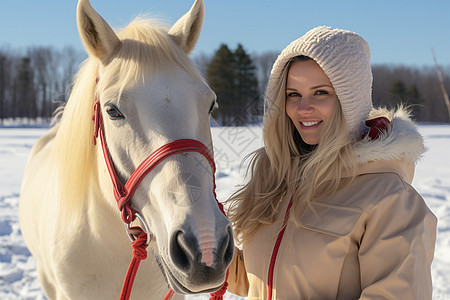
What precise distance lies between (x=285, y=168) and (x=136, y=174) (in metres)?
0.83

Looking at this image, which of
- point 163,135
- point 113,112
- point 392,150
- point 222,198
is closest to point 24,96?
point 222,198

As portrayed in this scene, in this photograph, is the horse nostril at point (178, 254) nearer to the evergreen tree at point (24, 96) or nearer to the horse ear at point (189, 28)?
the horse ear at point (189, 28)

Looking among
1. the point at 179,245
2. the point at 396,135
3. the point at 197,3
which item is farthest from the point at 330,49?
the point at 179,245

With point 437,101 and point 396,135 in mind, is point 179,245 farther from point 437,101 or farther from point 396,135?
point 437,101

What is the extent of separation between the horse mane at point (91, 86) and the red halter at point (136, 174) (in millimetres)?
114

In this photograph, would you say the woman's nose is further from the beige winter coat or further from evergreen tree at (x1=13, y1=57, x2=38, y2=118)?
evergreen tree at (x1=13, y1=57, x2=38, y2=118)

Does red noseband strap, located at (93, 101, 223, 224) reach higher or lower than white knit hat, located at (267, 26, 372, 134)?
lower

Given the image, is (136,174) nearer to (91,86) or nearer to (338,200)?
(91,86)

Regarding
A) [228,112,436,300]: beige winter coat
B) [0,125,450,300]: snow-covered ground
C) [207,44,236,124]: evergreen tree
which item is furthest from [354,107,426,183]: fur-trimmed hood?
[207,44,236,124]: evergreen tree

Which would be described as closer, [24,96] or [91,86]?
[91,86]

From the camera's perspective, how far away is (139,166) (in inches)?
61.2

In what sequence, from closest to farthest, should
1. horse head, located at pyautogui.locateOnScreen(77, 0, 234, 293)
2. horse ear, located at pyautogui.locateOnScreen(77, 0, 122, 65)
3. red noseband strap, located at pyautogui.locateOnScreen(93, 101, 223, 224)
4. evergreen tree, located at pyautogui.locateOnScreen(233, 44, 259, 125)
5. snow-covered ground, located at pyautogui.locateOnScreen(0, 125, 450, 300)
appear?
horse head, located at pyautogui.locateOnScreen(77, 0, 234, 293)
red noseband strap, located at pyautogui.locateOnScreen(93, 101, 223, 224)
horse ear, located at pyautogui.locateOnScreen(77, 0, 122, 65)
snow-covered ground, located at pyautogui.locateOnScreen(0, 125, 450, 300)
evergreen tree, located at pyautogui.locateOnScreen(233, 44, 259, 125)

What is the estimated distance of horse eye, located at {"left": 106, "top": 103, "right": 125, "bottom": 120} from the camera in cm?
161

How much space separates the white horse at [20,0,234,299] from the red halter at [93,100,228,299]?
26 mm
